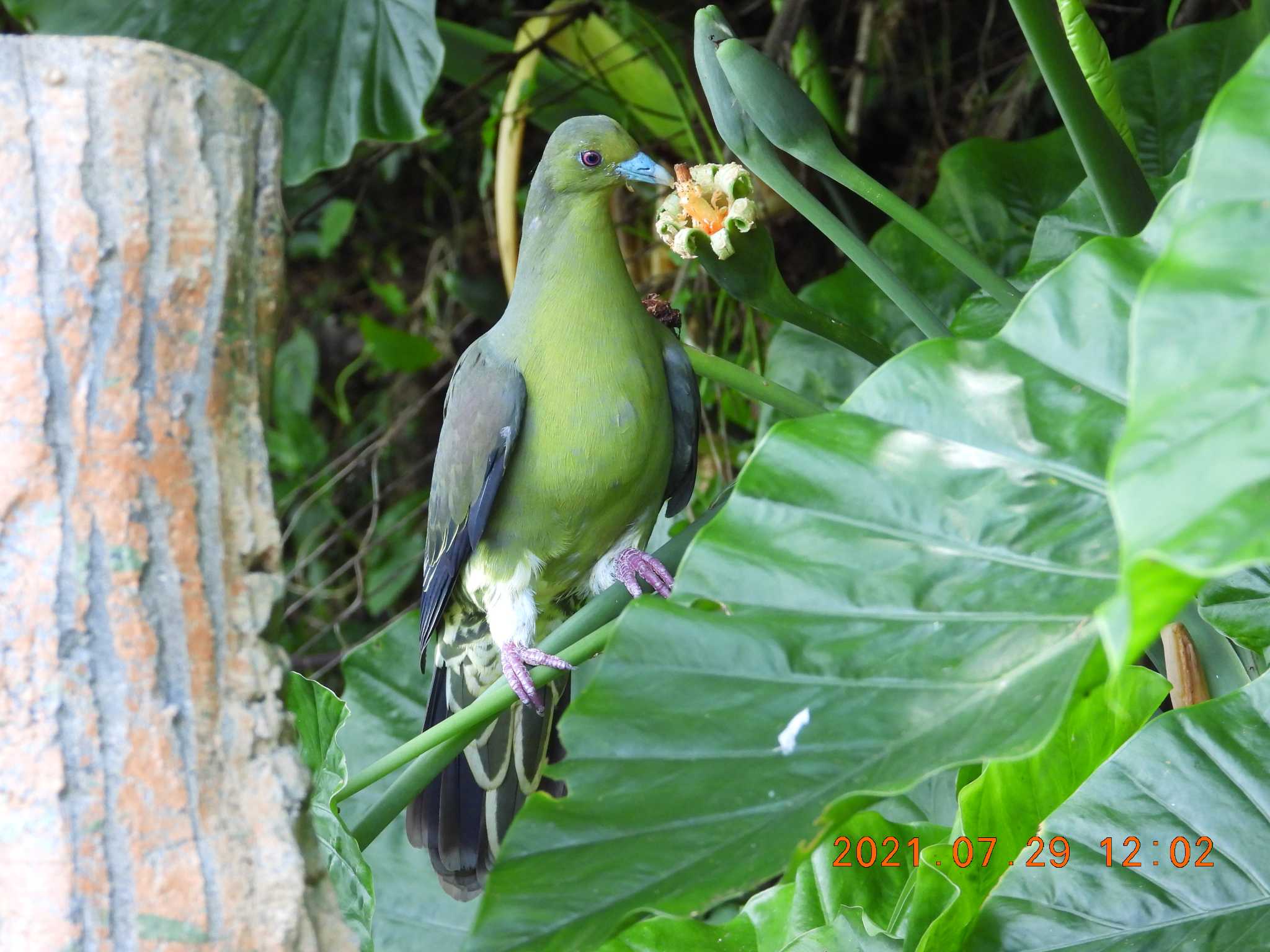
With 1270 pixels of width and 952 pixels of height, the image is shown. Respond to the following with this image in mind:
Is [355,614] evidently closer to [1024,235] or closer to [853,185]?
[1024,235]

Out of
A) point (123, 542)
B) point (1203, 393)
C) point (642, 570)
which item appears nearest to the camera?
Result: point (1203, 393)

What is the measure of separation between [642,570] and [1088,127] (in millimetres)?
694

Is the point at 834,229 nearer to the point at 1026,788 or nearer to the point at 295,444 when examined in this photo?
the point at 1026,788

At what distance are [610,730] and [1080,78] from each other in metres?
0.63

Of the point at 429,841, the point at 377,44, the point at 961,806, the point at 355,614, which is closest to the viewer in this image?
the point at 961,806

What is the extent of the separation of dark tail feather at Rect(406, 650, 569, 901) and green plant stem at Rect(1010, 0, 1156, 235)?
0.85 metres

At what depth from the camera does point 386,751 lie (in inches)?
64.1

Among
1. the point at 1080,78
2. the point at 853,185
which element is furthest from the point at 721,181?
the point at 1080,78

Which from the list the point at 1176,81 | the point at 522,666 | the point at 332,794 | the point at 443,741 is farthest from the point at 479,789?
the point at 1176,81

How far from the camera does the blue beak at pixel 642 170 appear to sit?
4.13 feet

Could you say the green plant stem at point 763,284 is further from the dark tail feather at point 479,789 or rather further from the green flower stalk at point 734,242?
the dark tail feather at point 479,789

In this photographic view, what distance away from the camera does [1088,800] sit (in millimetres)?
982

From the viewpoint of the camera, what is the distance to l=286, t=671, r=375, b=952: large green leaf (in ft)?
3.29

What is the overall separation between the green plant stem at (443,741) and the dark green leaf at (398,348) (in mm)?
1659
